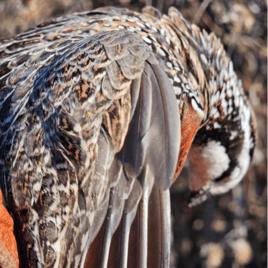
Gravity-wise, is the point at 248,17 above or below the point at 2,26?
below

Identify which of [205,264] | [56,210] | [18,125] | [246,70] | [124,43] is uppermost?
[124,43]

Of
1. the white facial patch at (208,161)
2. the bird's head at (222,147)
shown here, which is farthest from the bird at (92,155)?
the white facial patch at (208,161)

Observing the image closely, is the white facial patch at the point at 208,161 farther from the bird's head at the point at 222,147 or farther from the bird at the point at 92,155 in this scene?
the bird at the point at 92,155

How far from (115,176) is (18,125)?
0.79 ft

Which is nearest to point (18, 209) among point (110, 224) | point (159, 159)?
point (110, 224)

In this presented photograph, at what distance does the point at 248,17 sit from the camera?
2080 millimetres

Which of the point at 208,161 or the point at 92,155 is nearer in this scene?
the point at 92,155

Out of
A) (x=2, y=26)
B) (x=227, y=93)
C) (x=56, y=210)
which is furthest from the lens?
(x=2, y=26)

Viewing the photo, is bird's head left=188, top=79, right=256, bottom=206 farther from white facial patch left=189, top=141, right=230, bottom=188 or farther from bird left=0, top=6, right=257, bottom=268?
bird left=0, top=6, right=257, bottom=268

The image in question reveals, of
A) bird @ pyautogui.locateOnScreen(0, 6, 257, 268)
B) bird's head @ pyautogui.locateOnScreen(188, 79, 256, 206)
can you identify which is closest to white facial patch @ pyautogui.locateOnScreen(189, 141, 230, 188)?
bird's head @ pyautogui.locateOnScreen(188, 79, 256, 206)

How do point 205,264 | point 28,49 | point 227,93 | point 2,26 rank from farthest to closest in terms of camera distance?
point 205,264 < point 2,26 < point 227,93 < point 28,49

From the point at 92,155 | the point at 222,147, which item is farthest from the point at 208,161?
the point at 92,155

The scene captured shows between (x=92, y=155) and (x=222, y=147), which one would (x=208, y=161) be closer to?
(x=222, y=147)

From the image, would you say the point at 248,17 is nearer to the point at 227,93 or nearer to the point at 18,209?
the point at 227,93
